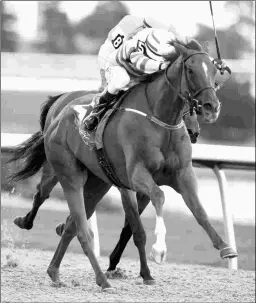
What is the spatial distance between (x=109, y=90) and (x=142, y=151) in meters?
0.51

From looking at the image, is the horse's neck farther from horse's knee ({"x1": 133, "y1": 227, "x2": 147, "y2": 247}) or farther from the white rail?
the white rail

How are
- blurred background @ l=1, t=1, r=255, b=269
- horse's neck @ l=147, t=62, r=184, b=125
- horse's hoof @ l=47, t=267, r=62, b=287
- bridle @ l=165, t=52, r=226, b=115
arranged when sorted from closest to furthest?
bridle @ l=165, t=52, r=226, b=115
horse's neck @ l=147, t=62, r=184, b=125
horse's hoof @ l=47, t=267, r=62, b=287
blurred background @ l=1, t=1, r=255, b=269

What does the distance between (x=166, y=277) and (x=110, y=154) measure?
1.45 meters

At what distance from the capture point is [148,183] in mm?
5488

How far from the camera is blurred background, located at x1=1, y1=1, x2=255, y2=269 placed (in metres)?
13.2

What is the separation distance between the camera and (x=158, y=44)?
5.74 meters

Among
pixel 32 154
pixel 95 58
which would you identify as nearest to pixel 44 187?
pixel 32 154

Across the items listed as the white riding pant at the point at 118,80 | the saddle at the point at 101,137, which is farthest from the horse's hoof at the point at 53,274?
the white riding pant at the point at 118,80

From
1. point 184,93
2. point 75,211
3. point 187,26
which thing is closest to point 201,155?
point 75,211

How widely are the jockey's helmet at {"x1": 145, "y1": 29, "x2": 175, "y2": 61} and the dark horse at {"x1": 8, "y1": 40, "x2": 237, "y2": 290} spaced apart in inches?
3.6

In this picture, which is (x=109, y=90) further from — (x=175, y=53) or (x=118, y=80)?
(x=175, y=53)

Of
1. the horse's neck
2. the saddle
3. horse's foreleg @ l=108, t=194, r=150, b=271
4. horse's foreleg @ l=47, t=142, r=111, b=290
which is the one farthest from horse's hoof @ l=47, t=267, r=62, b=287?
the horse's neck

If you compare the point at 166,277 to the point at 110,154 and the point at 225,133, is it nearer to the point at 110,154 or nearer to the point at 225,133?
the point at 110,154

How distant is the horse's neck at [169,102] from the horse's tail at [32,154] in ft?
5.15
